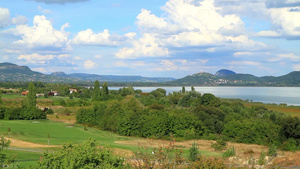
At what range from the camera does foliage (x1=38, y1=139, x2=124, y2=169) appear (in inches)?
552

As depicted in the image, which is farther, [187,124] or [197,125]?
[197,125]

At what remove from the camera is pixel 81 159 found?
46.7 feet

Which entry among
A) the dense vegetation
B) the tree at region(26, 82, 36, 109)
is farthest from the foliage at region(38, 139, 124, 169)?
the tree at region(26, 82, 36, 109)

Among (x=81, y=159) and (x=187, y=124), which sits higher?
(x=81, y=159)

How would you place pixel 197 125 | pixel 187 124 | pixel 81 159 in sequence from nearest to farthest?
pixel 81 159 < pixel 187 124 < pixel 197 125

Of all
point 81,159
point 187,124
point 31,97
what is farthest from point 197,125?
point 81,159

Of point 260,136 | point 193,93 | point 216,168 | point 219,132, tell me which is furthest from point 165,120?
point 193,93

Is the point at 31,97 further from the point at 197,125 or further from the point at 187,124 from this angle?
the point at 197,125

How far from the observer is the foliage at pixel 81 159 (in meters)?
14.0

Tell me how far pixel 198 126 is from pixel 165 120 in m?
6.43

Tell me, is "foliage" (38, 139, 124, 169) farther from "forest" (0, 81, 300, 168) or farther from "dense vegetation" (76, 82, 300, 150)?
"dense vegetation" (76, 82, 300, 150)

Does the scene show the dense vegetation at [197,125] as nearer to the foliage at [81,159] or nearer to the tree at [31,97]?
the tree at [31,97]

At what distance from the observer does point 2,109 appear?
70.1 m

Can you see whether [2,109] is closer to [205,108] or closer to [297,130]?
[205,108]
